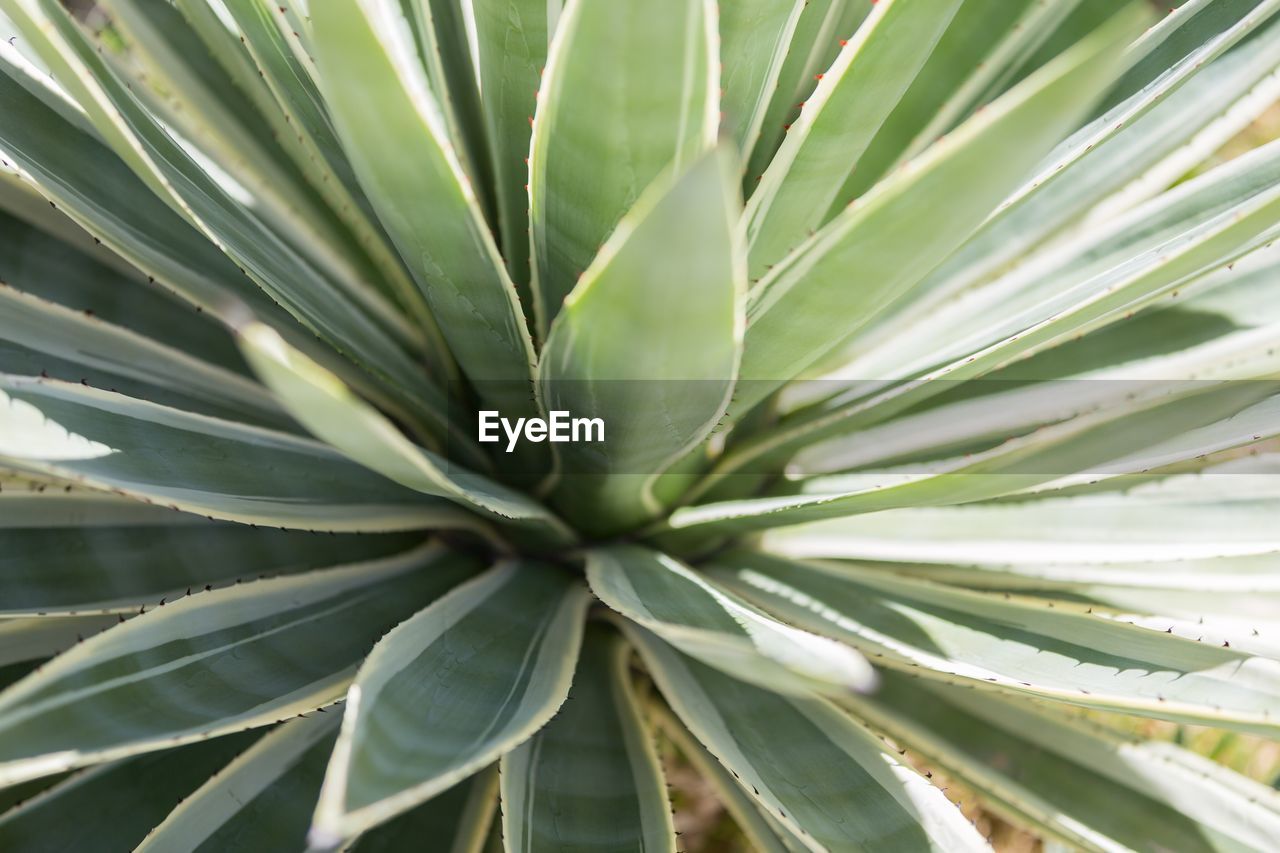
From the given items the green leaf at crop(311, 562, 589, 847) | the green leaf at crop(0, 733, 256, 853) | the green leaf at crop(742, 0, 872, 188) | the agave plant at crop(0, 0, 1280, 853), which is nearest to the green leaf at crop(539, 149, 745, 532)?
the agave plant at crop(0, 0, 1280, 853)

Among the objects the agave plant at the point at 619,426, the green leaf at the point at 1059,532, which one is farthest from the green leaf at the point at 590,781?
the green leaf at the point at 1059,532

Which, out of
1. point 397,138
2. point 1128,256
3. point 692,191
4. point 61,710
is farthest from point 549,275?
→ point 1128,256

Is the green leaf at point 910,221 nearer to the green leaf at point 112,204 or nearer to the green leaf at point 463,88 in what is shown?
the green leaf at point 463,88

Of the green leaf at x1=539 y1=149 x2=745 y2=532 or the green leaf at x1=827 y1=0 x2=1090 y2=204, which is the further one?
the green leaf at x1=827 y1=0 x2=1090 y2=204

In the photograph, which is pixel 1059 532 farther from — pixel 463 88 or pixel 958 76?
pixel 463 88

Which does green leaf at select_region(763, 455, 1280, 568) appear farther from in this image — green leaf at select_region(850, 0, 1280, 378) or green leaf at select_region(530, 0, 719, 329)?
green leaf at select_region(530, 0, 719, 329)

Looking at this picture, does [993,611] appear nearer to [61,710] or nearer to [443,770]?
[443,770]

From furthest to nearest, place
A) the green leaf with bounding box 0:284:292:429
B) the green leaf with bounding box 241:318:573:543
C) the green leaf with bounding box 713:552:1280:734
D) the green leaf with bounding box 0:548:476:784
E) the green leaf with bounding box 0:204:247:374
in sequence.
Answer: the green leaf with bounding box 0:204:247:374, the green leaf with bounding box 0:284:292:429, the green leaf with bounding box 713:552:1280:734, the green leaf with bounding box 0:548:476:784, the green leaf with bounding box 241:318:573:543
